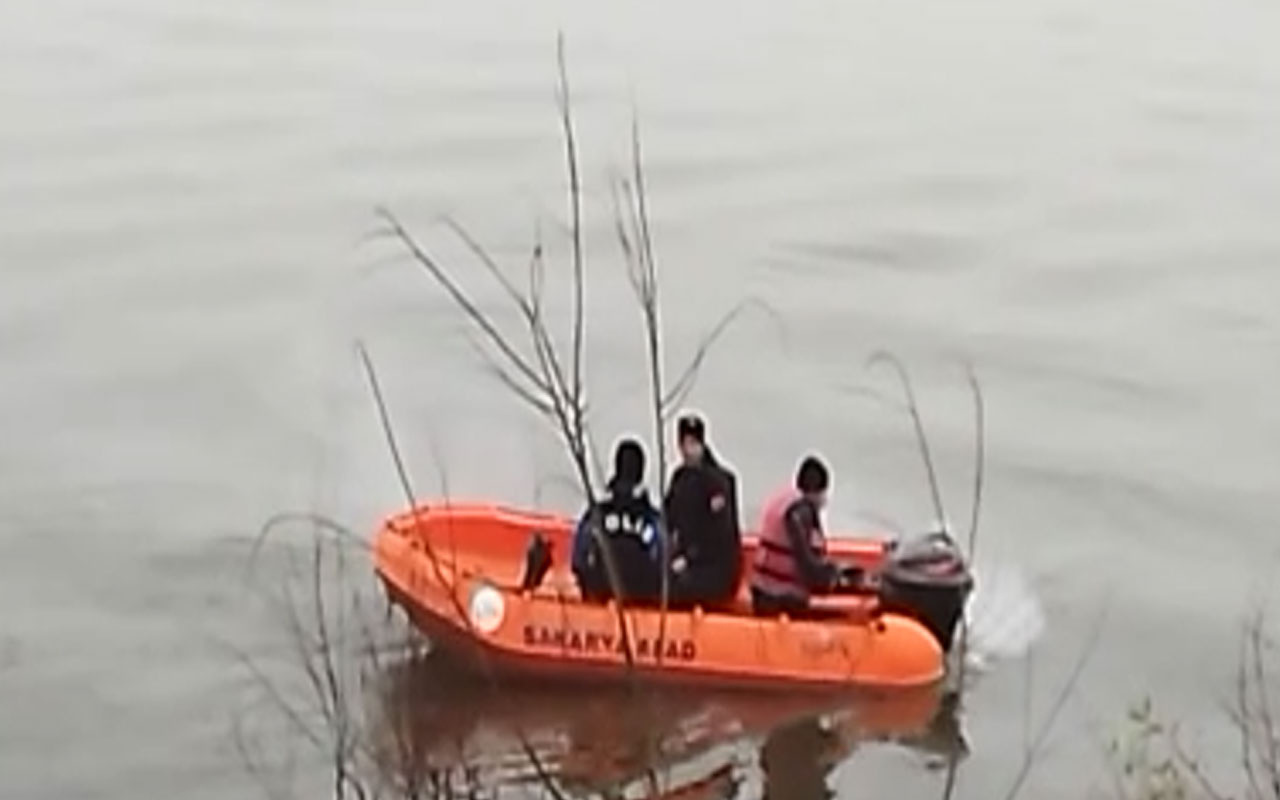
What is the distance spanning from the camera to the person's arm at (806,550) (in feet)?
41.0

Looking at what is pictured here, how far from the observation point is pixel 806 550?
41.2 ft

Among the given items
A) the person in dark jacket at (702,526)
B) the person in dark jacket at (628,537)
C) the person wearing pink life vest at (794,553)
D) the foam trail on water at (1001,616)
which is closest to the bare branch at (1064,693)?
the foam trail on water at (1001,616)

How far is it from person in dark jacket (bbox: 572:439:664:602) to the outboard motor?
3.73 feet

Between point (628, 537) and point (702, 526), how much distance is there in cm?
96

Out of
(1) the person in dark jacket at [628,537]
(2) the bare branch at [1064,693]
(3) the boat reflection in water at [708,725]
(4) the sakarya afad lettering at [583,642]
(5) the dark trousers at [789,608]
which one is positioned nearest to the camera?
(1) the person in dark jacket at [628,537]

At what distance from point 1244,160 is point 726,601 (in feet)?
40.3

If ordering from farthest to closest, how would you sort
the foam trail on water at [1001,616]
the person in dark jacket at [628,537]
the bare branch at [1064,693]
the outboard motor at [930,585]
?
the foam trail on water at [1001,616], the outboard motor at [930,585], the bare branch at [1064,693], the person in dark jacket at [628,537]

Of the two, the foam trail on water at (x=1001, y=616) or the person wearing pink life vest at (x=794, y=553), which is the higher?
the person wearing pink life vest at (x=794, y=553)

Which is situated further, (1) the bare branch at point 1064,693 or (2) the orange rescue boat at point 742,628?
(2) the orange rescue boat at point 742,628

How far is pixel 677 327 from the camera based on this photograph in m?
19.0

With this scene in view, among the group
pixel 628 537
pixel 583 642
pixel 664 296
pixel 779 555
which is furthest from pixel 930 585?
pixel 664 296

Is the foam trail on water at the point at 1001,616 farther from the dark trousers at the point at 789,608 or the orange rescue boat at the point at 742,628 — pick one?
the dark trousers at the point at 789,608

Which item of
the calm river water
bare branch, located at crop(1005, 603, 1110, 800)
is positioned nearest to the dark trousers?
the calm river water

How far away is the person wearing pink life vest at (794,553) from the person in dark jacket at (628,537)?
22.6 inches
